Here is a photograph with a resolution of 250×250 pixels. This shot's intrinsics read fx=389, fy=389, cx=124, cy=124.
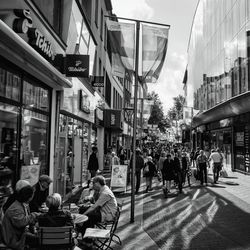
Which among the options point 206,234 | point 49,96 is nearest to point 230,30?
point 49,96

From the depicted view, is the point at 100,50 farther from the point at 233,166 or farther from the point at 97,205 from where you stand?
the point at 97,205

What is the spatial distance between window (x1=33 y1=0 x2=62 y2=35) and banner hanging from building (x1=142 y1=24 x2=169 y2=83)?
102 inches

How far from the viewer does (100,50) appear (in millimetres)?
24172

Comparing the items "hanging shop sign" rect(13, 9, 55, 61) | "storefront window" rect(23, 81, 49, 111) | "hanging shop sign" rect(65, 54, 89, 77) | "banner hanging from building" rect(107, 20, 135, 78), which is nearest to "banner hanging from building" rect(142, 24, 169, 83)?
"banner hanging from building" rect(107, 20, 135, 78)

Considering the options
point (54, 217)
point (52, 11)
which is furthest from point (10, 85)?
point (52, 11)

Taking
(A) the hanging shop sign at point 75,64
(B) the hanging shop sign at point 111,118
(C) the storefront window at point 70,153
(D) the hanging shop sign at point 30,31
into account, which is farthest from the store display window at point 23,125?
(B) the hanging shop sign at point 111,118

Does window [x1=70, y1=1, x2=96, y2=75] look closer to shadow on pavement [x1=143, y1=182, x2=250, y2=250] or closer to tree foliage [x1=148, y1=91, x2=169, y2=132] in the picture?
shadow on pavement [x1=143, y1=182, x2=250, y2=250]

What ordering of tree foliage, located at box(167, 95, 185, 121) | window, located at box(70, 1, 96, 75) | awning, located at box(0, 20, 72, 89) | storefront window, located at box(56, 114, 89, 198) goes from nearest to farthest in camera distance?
awning, located at box(0, 20, 72, 89)
storefront window, located at box(56, 114, 89, 198)
window, located at box(70, 1, 96, 75)
tree foliage, located at box(167, 95, 185, 121)

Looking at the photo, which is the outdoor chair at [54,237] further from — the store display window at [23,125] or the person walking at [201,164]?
the person walking at [201,164]

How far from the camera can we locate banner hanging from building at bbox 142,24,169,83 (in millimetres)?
9617

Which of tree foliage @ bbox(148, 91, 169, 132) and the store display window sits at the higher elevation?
tree foliage @ bbox(148, 91, 169, 132)

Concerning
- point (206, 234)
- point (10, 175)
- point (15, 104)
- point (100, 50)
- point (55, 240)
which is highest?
point (100, 50)

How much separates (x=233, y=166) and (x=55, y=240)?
2105 centimetres

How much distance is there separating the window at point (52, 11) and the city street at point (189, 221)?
5.60m
